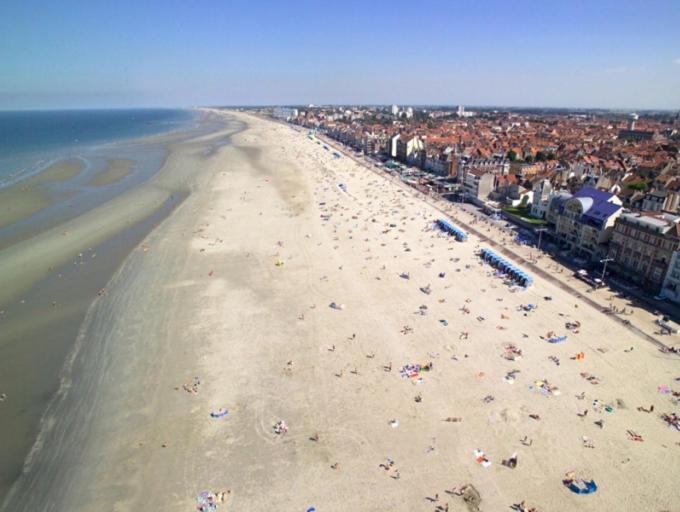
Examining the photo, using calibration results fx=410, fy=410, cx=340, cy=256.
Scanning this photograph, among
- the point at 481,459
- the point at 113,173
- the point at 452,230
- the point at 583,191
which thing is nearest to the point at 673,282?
the point at 583,191

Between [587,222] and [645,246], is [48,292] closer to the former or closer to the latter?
[587,222]

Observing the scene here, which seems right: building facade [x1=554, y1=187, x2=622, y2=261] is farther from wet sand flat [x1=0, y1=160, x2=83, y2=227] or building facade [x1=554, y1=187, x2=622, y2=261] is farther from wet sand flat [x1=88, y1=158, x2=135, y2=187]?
wet sand flat [x1=88, y1=158, x2=135, y2=187]

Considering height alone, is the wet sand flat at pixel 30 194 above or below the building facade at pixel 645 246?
below

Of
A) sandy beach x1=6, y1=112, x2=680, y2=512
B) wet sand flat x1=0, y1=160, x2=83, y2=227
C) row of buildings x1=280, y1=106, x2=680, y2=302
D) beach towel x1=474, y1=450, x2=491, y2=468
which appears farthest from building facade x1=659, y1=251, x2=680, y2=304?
wet sand flat x1=0, y1=160, x2=83, y2=227

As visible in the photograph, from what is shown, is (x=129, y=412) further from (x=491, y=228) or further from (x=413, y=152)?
(x=413, y=152)

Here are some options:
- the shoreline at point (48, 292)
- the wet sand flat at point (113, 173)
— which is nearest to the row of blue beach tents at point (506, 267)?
the shoreline at point (48, 292)

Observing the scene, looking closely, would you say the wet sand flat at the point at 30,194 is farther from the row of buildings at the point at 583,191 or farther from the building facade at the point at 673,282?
the building facade at the point at 673,282

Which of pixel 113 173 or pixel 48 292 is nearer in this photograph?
pixel 48 292

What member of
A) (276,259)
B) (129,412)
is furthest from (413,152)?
(129,412)
